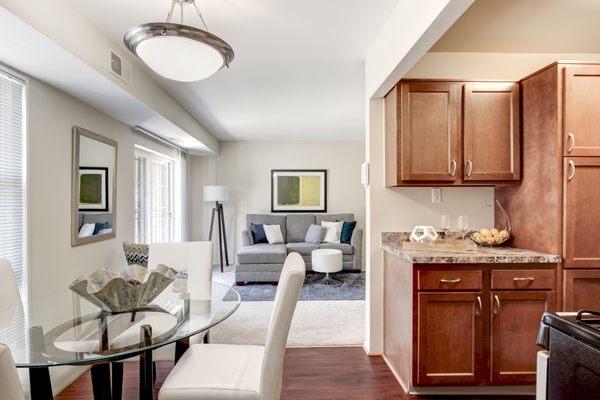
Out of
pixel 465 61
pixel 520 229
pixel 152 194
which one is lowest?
pixel 520 229

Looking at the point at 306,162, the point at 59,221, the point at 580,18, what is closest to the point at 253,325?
the point at 59,221

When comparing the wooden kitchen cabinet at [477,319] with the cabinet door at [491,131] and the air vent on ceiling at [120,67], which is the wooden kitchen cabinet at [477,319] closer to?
the cabinet door at [491,131]

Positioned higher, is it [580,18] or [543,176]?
[580,18]

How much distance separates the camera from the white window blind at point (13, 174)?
6.98ft

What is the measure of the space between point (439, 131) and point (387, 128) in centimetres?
39

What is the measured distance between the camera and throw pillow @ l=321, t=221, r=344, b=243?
5891 mm

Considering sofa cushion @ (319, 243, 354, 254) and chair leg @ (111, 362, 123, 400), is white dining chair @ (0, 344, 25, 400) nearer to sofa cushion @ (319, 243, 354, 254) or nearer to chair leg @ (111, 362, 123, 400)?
chair leg @ (111, 362, 123, 400)

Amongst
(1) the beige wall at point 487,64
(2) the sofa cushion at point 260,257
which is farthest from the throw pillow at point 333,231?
(1) the beige wall at point 487,64

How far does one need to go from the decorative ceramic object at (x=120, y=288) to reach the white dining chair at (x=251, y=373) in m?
0.36

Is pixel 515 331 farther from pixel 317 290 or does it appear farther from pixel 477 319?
pixel 317 290

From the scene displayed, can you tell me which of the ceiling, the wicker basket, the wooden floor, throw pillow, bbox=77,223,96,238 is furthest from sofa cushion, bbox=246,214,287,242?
the ceiling

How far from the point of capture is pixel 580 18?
6.87 ft

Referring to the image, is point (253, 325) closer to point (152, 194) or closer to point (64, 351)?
point (64, 351)

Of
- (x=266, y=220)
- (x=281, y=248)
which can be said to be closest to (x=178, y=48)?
(x=281, y=248)
